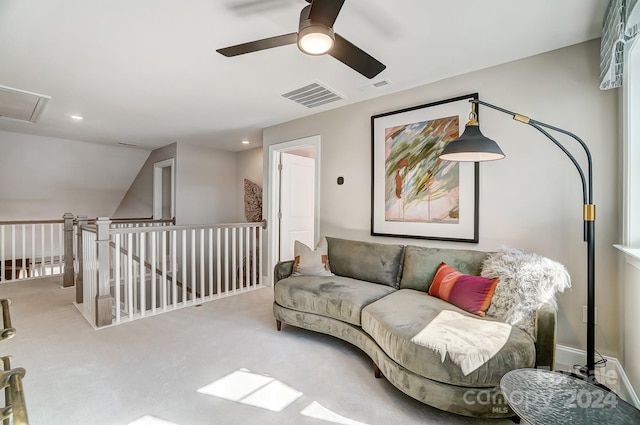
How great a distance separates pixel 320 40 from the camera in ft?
4.99

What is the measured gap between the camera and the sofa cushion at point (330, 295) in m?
2.38

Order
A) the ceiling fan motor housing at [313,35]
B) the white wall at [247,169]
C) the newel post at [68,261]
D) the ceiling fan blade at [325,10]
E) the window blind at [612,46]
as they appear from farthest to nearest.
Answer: the white wall at [247,169], the newel post at [68,261], the window blind at [612,46], the ceiling fan motor housing at [313,35], the ceiling fan blade at [325,10]

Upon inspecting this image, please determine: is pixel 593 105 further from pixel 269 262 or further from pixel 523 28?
pixel 269 262

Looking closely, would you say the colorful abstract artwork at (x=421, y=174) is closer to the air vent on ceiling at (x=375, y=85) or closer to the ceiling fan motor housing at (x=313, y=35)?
the air vent on ceiling at (x=375, y=85)

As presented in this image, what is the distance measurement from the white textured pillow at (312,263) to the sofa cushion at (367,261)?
87mm

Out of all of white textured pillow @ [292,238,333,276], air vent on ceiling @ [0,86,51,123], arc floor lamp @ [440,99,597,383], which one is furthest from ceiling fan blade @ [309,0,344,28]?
air vent on ceiling @ [0,86,51,123]

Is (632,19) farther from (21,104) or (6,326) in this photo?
(21,104)

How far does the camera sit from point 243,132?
484cm

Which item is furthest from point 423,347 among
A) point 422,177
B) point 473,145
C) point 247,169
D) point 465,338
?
point 247,169

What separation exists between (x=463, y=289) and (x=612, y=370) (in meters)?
1.08

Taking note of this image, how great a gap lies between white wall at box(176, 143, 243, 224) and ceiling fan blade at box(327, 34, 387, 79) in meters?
4.68

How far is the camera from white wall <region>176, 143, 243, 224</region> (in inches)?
221

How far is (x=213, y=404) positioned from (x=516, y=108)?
3.12m

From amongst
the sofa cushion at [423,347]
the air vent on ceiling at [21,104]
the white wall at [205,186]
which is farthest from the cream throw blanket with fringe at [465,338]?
the white wall at [205,186]
